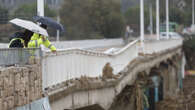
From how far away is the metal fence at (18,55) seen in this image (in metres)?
6.64

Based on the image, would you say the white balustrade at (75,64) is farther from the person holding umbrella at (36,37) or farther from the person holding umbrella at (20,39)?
the person holding umbrella at (20,39)

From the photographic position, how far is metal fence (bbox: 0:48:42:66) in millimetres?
6641

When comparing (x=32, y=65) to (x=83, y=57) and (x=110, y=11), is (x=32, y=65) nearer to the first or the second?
(x=83, y=57)

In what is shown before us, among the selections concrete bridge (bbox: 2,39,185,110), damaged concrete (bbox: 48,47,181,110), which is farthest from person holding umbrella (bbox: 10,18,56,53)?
damaged concrete (bbox: 48,47,181,110)

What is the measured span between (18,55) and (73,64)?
3216 mm

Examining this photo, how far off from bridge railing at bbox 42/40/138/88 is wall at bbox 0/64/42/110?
0.78 metres

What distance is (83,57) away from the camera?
10852 mm

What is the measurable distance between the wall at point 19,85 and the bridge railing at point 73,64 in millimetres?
782

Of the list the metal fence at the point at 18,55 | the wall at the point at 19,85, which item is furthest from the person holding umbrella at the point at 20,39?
the wall at the point at 19,85

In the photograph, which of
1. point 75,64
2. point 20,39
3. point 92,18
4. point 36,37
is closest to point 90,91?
point 75,64

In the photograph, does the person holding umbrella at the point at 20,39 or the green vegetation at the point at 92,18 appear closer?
the person holding umbrella at the point at 20,39

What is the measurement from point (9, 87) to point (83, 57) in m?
4.66

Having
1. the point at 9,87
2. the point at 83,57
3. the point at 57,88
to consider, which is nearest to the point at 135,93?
the point at 83,57

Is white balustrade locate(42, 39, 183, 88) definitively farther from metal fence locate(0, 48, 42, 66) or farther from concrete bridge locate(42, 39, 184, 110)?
metal fence locate(0, 48, 42, 66)
